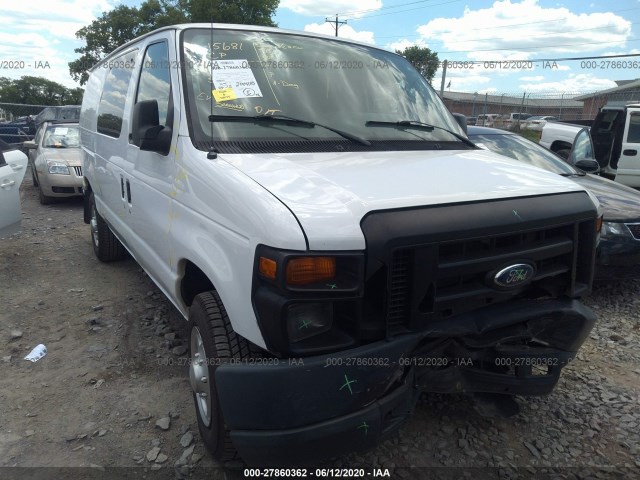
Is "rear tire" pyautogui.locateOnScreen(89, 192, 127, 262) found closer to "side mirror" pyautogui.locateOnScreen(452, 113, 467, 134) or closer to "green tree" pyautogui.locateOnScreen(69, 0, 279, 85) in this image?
"side mirror" pyautogui.locateOnScreen(452, 113, 467, 134)

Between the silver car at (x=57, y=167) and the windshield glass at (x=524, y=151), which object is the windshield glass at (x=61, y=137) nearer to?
the silver car at (x=57, y=167)

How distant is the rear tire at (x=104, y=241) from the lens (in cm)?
557

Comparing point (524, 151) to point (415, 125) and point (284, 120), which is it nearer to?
point (415, 125)

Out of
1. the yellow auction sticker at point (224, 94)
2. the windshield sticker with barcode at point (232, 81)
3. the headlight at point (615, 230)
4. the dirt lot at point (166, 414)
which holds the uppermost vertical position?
the windshield sticker with barcode at point (232, 81)

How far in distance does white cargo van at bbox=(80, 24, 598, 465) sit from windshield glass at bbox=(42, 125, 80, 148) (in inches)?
284

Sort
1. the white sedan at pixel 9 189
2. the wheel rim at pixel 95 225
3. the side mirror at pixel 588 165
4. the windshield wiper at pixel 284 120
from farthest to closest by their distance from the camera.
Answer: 1. the side mirror at pixel 588 165
2. the wheel rim at pixel 95 225
3. the white sedan at pixel 9 189
4. the windshield wiper at pixel 284 120

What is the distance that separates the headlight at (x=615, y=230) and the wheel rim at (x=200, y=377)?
3.81m

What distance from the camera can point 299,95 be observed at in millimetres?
2973

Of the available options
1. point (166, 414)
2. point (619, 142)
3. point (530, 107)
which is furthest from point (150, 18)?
point (166, 414)

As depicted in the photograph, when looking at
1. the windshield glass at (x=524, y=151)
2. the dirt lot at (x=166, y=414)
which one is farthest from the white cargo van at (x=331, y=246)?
the windshield glass at (x=524, y=151)

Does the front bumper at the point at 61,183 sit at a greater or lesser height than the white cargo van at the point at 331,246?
lesser

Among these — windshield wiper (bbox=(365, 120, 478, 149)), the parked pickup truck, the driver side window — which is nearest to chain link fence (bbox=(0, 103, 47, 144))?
the driver side window

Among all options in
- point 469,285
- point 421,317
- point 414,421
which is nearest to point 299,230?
point 421,317

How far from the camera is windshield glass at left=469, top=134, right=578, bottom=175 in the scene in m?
5.81
